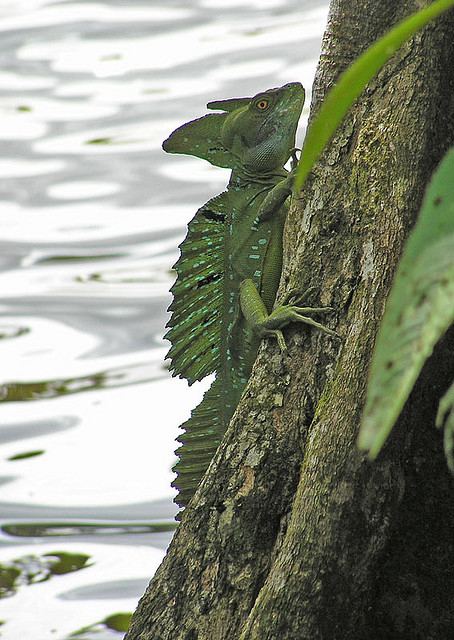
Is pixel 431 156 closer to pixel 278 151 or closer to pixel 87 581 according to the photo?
pixel 278 151

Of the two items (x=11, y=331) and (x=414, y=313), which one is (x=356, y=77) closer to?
(x=414, y=313)

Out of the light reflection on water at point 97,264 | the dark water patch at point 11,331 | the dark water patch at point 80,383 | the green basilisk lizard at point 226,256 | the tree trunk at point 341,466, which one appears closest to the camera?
the tree trunk at point 341,466

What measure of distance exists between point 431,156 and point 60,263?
3.38 m

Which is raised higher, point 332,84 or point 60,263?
point 60,263

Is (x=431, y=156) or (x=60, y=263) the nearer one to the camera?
(x=431, y=156)

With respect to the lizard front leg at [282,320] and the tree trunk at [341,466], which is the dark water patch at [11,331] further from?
the tree trunk at [341,466]

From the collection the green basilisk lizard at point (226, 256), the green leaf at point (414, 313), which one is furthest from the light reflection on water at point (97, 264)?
the green leaf at point (414, 313)

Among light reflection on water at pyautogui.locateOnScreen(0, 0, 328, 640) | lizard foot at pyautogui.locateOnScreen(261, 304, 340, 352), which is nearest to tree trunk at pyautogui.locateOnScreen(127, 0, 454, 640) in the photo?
lizard foot at pyautogui.locateOnScreen(261, 304, 340, 352)

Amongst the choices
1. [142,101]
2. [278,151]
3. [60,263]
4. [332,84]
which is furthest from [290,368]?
[142,101]

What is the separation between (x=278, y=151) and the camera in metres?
2.10

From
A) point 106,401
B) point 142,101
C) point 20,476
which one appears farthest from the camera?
point 142,101

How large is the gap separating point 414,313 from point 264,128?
161 centimetres

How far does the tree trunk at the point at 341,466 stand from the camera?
1.36 metres

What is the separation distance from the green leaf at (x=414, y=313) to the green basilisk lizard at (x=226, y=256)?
1.46 metres
